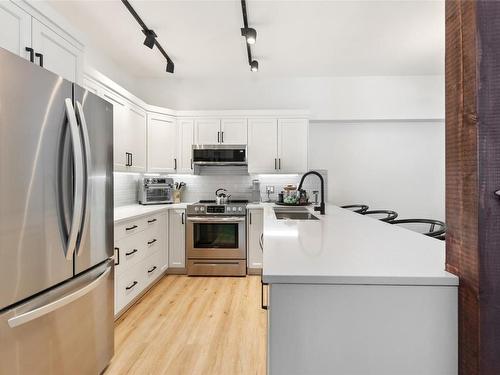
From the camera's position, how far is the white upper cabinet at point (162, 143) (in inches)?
148

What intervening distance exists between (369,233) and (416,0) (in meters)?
2.18

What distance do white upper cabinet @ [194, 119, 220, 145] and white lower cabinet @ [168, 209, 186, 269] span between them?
105cm

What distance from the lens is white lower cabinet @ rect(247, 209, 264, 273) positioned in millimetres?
3670

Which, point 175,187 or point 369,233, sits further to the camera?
point 175,187

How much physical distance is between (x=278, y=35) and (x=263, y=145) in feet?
4.73

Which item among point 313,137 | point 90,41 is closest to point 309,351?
point 90,41

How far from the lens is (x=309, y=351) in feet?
2.54

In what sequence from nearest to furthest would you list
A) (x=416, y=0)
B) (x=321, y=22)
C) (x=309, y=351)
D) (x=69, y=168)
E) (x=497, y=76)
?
(x=497, y=76), (x=309, y=351), (x=69, y=168), (x=416, y=0), (x=321, y=22)

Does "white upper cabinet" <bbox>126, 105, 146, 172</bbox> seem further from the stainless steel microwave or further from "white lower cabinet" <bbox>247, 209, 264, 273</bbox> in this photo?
"white lower cabinet" <bbox>247, 209, 264, 273</bbox>

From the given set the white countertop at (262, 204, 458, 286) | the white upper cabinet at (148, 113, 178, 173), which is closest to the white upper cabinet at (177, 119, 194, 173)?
the white upper cabinet at (148, 113, 178, 173)

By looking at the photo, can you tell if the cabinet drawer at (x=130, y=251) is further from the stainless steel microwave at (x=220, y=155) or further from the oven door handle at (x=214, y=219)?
the stainless steel microwave at (x=220, y=155)

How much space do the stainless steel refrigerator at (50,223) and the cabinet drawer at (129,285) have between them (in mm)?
766

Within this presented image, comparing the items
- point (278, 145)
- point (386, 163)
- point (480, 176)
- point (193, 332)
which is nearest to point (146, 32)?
point (278, 145)

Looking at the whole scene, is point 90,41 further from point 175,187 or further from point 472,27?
point 472,27
